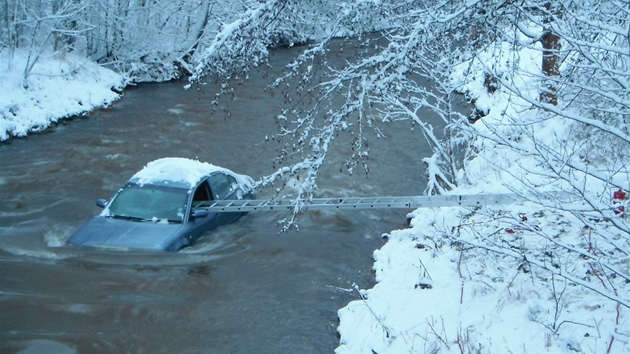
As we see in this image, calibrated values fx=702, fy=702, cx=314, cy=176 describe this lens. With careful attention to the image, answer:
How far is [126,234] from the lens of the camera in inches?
392

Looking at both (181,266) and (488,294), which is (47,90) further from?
(488,294)

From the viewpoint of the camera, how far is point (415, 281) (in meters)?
8.84

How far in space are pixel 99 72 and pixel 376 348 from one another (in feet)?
64.1

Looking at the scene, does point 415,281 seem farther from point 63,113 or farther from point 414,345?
point 63,113

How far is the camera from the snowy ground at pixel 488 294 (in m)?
6.21

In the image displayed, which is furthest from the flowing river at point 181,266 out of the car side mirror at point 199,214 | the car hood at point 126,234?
the car side mirror at point 199,214

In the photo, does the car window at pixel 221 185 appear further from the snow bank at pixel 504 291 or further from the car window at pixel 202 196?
the snow bank at pixel 504 291

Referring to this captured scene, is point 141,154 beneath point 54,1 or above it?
beneath

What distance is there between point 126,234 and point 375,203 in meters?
3.60

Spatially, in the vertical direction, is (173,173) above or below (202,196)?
above

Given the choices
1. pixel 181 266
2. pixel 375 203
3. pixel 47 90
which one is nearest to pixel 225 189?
pixel 181 266

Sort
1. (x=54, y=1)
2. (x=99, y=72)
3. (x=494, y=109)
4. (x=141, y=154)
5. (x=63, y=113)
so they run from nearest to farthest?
(x=141, y=154), (x=494, y=109), (x=63, y=113), (x=54, y=1), (x=99, y=72)

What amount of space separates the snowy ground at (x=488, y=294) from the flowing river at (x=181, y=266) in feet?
2.03

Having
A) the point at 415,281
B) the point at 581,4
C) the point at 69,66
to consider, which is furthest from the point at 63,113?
the point at 581,4
